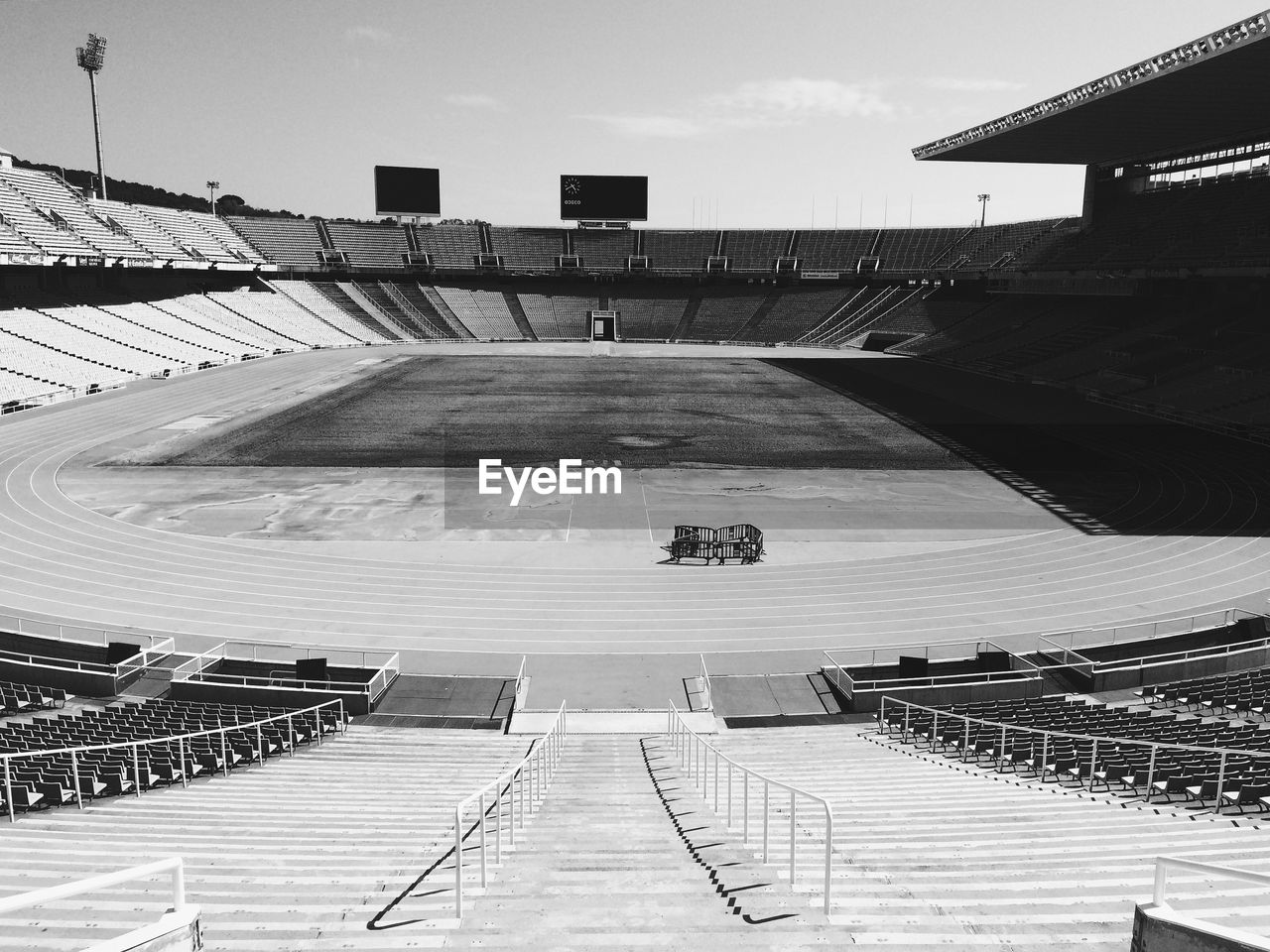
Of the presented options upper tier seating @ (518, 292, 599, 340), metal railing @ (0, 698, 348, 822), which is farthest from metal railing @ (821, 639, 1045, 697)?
upper tier seating @ (518, 292, 599, 340)

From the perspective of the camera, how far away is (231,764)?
13641 millimetres

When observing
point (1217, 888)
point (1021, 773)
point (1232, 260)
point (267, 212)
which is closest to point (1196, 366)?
point (1232, 260)

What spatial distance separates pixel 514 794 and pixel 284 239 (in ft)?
345

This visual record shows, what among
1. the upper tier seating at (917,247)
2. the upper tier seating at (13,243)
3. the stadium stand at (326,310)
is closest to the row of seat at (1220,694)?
the upper tier seating at (13,243)

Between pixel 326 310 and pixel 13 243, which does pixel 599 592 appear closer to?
pixel 13 243

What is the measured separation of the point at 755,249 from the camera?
4318 inches

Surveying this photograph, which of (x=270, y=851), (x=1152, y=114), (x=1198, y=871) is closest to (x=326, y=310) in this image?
(x=1152, y=114)

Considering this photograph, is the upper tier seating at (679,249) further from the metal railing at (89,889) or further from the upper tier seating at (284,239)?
the metal railing at (89,889)

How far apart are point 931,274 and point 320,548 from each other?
85242mm

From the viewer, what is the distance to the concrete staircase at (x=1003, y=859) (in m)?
6.00

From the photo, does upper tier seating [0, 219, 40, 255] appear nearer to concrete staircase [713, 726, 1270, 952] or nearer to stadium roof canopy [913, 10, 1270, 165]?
stadium roof canopy [913, 10, 1270, 165]

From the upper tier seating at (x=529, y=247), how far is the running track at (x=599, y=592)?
84.6 m

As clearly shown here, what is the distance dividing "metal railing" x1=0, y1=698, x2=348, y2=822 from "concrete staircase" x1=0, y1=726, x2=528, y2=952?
0.39 metres

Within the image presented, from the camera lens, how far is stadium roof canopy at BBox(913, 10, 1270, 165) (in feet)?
132
